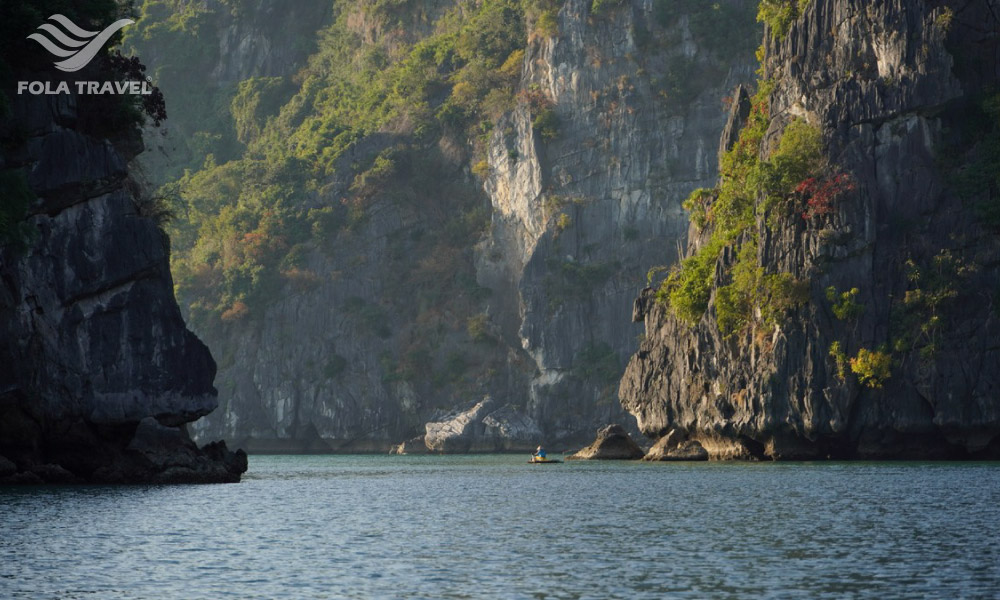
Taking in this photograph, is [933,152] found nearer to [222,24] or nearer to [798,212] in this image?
[798,212]

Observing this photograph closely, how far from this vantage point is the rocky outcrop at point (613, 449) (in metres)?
87.3

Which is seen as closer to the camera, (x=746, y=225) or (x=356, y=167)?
(x=746, y=225)

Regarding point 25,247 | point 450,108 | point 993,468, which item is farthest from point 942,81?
point 450,108

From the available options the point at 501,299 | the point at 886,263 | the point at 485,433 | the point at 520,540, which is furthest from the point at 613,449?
the point at 520,540

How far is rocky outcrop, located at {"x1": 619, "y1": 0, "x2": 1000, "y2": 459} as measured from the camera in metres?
66.6

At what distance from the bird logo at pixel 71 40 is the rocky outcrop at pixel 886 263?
37299mm

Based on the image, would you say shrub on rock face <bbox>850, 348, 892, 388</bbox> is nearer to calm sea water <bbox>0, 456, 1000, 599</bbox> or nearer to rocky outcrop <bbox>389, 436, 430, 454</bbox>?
calm sea water <bbox>0, 456, 1000, 599</bbox>

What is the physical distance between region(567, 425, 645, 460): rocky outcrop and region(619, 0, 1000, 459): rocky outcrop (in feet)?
46.3

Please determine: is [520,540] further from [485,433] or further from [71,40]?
[485,433]

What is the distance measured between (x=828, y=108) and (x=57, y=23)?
42.1m

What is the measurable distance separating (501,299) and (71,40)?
7231 centimetres

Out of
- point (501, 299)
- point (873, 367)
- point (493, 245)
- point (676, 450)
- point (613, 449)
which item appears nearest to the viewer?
point (873, 367)

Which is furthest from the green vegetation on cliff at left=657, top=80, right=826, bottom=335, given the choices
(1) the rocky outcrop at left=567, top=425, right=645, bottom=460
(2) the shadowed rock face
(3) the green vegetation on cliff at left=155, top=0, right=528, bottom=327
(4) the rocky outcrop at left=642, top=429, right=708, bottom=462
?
(3) the green vegetation on cliff at left=155, top=0, right=528, bottom=327

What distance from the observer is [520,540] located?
32812mm
